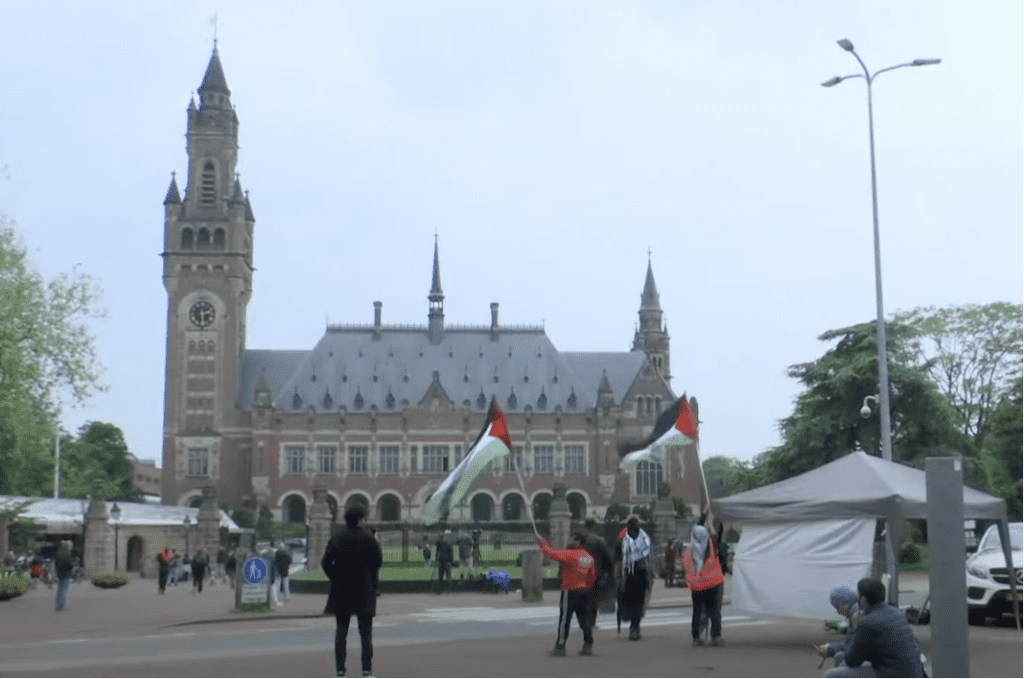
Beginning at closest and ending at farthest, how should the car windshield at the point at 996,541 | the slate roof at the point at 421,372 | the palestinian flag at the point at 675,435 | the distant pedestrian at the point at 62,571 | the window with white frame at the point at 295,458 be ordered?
the palestinian flag at the point at 675,435 → the car windshield at the point at 996,541 → the distant pedestrian at the point at 62,571 → the window with white frame at the point at 295,458 → the slate roof at the point at 421,372

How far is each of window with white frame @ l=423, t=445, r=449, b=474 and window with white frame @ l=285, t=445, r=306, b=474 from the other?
30.6ft

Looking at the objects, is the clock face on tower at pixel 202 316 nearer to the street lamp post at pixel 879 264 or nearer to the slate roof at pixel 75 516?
the slate roof at pixel 75 516

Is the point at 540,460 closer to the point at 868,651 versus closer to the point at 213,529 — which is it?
the point at 213,529

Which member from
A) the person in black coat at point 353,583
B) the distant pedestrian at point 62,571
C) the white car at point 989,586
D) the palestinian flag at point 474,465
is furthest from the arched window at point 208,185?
the person in black coat at point 353,583

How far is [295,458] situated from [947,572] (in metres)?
94.0

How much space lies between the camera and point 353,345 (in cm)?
10381

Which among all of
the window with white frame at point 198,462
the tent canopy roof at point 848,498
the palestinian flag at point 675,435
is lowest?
the tent canopy roof at point 848,498

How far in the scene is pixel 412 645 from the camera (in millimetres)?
17078

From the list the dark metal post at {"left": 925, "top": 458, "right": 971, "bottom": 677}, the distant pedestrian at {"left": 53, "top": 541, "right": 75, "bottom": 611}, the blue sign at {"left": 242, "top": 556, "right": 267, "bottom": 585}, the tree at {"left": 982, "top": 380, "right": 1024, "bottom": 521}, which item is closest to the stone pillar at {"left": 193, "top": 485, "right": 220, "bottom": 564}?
the distant pedestrian at {"left": 53, "top": 541, "right": 75, "bottom": 611}

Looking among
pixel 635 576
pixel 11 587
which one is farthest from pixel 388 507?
pixel 635 576

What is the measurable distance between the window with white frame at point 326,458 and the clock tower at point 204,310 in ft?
18.2

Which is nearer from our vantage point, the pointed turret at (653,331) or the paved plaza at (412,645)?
the paved plaza at (412,645)

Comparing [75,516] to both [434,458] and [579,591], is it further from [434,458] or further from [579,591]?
[579,591]

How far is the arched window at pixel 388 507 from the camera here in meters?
98.4
